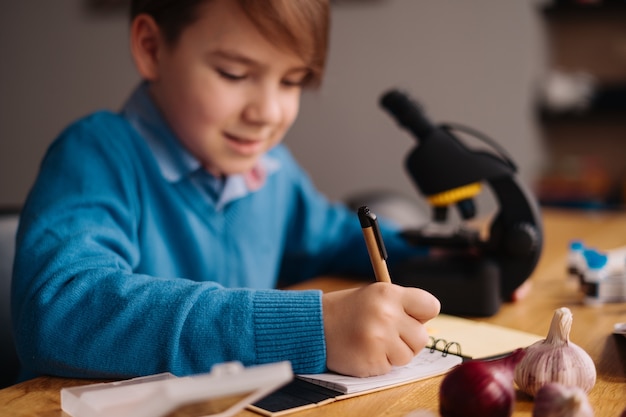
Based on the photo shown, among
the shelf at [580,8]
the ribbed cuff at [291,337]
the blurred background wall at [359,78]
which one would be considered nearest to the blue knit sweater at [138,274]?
the ribbed cuff at [291,337]

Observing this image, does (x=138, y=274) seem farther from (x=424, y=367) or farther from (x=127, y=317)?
(x=424, y=367)

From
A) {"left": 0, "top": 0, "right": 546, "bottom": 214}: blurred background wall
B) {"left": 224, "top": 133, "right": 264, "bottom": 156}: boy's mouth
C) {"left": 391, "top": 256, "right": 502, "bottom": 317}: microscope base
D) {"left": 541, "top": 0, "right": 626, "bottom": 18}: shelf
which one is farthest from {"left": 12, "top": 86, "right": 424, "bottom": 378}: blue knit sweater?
{"left": 541, "top": 0, "right": 626, "bottom": 18}: shelf

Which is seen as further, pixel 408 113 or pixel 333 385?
pixel 408 113

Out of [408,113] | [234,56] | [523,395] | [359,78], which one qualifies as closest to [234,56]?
[234,56]

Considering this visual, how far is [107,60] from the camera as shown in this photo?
322cm

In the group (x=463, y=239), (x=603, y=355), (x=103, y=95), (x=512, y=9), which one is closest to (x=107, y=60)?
(x=103, y=95)

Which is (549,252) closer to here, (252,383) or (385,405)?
(385,405)

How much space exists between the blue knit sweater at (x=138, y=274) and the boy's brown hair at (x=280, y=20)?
0.15 metres

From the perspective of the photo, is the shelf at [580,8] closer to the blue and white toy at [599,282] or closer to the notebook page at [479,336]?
the blue and white toy at [599,282]

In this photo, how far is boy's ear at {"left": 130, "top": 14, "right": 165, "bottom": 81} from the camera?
104 cm

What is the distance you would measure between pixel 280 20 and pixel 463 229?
0.38 meters

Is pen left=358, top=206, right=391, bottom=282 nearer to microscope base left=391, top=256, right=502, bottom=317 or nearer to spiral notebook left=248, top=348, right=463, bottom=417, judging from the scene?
spiral notebook left=248, top=348, right=463, bottom=417

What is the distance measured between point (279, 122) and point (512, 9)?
6.41ft

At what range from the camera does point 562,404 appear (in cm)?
52
